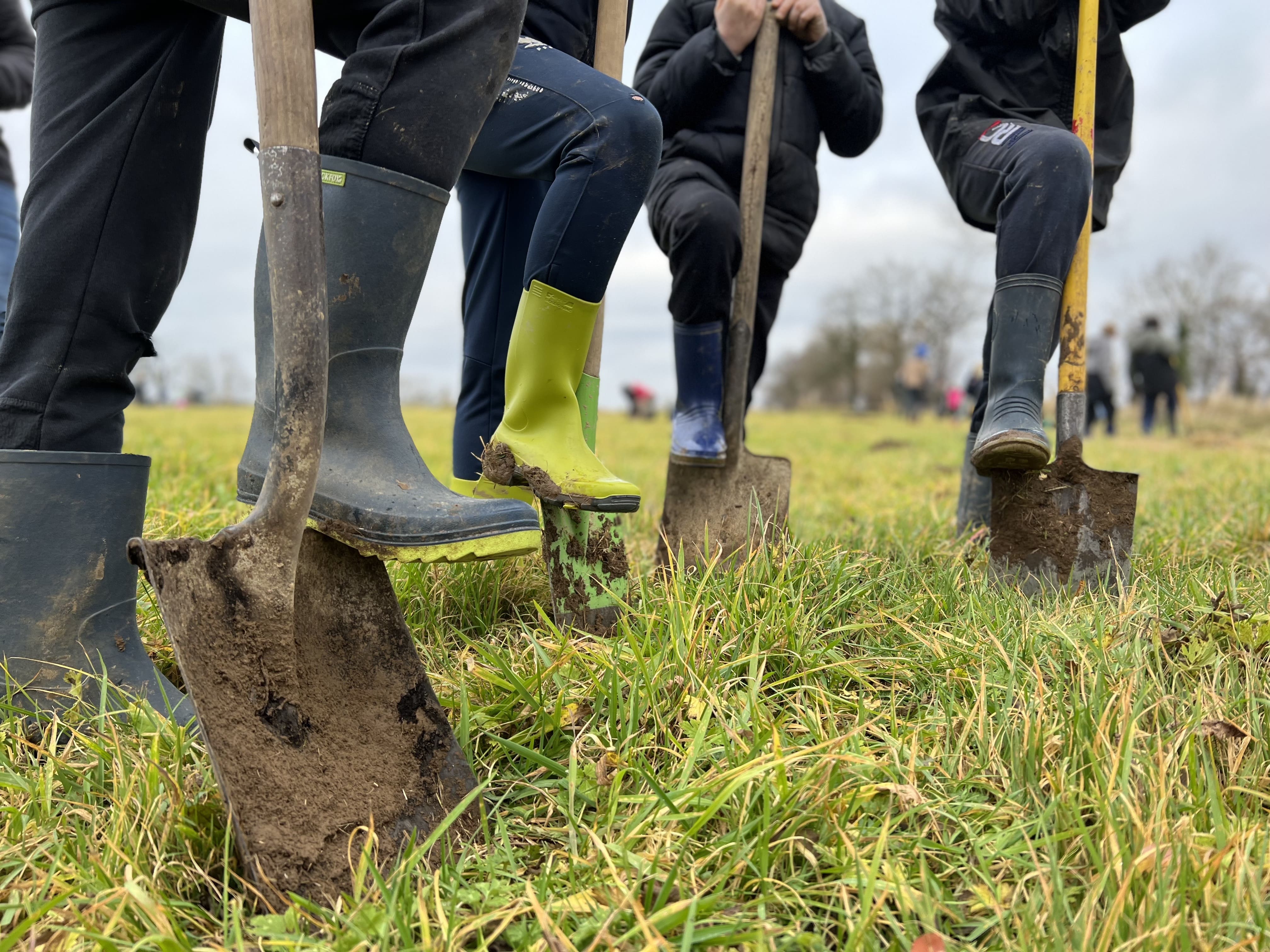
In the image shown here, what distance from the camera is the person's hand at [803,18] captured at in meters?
3.04

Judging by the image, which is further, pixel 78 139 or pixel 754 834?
pixel 78 139

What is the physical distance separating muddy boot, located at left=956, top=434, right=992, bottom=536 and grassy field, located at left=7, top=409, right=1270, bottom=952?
0.91 meters

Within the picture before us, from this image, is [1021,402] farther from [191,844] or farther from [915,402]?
[915,402]

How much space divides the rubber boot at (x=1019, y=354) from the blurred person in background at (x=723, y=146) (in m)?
0.86

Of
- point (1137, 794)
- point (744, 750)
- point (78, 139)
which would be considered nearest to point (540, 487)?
point (744, 750)

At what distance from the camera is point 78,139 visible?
5.33 feet

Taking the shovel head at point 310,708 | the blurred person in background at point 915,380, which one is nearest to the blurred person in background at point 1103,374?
the blurred person in background at point 915,380

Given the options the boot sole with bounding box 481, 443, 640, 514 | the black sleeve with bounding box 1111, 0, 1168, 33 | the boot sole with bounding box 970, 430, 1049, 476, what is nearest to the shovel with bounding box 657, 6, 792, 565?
the boot sole with bounding box 970, 430, 1049, 476

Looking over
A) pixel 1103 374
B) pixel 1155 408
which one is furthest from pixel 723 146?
pixel 1155 408

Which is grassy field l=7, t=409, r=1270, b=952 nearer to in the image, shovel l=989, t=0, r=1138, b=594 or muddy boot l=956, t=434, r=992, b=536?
shovel l=989, t=0, r=1138, b=594

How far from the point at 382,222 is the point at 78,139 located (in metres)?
0.66

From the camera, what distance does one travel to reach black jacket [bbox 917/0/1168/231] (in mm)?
2785

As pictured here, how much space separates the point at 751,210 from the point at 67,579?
2.33 meters

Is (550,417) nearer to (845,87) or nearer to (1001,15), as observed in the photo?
(845,87)
